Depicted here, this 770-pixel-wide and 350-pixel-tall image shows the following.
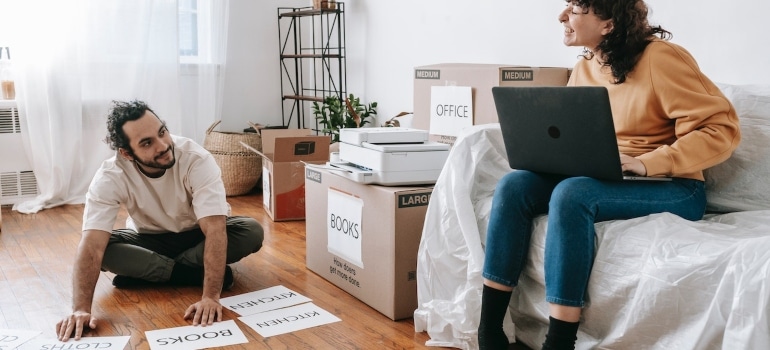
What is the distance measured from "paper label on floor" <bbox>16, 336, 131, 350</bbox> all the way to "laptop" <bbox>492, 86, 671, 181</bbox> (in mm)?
1112

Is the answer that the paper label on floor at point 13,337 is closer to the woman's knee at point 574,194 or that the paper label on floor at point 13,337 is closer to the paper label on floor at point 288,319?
the paper label on floor at point 288,319

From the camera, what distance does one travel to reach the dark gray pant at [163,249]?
232 cm

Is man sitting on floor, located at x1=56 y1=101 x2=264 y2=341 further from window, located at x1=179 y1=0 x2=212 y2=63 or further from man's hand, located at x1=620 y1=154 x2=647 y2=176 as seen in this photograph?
window, located at x1=179 y1=0 x2=212 y2=63

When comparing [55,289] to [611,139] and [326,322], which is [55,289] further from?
[611,139]

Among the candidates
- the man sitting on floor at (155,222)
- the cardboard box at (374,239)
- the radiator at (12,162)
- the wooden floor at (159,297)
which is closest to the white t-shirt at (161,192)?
the man sitting on floor at (155,222)

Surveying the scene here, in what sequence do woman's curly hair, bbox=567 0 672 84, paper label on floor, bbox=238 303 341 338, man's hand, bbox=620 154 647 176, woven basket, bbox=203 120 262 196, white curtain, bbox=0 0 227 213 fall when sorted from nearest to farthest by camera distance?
man's hand, bbox=620 154 647 176 < woman's curly hair, bbox=567 0 672 84 < paper label on floor, bbox=238 303 341 338 < white curtain, bbox=0 0 227 213 < woven basket, bbox=203 120 262 196

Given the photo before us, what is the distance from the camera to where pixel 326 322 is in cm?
207

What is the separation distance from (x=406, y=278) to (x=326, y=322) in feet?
0.86

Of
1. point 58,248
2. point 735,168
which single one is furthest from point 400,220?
point 58,248

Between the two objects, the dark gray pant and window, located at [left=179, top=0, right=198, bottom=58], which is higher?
window, located at [left=179, top=0, right=198, bottom=58]

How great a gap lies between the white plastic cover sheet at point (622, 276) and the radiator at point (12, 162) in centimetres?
274

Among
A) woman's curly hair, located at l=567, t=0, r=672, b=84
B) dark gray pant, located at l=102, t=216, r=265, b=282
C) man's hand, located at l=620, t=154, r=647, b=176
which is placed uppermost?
woman's curly hair, located at l=567, t=0, r=672, b=84

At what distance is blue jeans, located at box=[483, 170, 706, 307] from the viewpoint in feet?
5.04

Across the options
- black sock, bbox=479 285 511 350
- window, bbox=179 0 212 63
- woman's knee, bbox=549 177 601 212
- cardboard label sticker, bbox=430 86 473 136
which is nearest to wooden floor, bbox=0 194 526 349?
black sock, bbox=479 285 511 350
